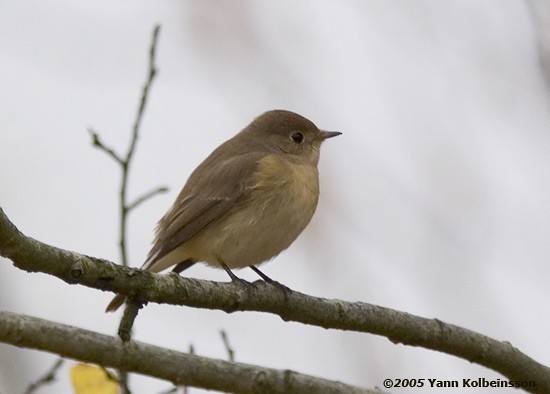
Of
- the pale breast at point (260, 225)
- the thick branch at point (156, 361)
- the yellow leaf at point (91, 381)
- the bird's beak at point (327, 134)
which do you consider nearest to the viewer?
the thick branch at point (156, 361)

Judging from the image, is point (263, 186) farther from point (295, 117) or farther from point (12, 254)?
point (12, 254)

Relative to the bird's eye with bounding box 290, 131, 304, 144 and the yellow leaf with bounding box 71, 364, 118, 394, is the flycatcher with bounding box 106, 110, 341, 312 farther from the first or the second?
the yellow leaf with bounding box 71, 364, 118, 394

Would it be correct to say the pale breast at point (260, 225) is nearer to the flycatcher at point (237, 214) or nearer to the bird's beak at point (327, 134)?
the flycatcher at point (237, 214)

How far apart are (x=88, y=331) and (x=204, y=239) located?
8.62 ft

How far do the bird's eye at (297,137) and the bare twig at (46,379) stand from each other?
3179mm

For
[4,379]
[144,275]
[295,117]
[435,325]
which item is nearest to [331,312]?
[435,325]

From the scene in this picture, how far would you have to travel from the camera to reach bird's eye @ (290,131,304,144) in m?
6.64

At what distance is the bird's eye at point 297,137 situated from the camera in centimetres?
664

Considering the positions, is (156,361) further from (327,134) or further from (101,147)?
(327,134)

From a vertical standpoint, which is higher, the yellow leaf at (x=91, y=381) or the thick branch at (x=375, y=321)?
the thick branch at (x=375, y=321)

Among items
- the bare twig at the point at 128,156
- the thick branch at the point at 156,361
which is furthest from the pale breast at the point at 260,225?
the thick branch at the point at 156,361

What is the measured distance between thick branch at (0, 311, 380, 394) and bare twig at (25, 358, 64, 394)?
3.03 ft

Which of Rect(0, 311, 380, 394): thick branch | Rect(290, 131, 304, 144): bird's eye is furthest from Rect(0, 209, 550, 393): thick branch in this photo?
Rect(290, 131, 304, 144): bird's eye

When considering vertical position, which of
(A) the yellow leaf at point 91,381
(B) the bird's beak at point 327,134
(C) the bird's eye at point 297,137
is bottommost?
(A) the yellow leaf at point 91,381
